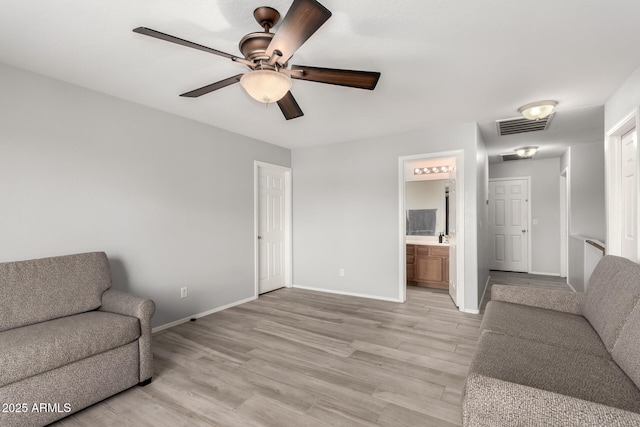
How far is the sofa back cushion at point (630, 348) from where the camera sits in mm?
1321

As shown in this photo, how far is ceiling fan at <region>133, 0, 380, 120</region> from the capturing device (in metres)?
1.32

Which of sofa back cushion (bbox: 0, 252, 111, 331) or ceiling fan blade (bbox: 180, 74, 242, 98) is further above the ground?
ceiling fan blade (bbox: 180, 74, 242, 98)

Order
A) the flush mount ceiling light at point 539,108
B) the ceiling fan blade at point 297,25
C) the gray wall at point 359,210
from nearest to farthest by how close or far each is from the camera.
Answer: the ceiling fan blade at point 297,25, the flush mount ceiling light at point 539,108, the gray wall at point 359,210

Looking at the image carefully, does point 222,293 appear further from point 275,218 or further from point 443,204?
point 443,204

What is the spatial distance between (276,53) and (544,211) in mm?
6529

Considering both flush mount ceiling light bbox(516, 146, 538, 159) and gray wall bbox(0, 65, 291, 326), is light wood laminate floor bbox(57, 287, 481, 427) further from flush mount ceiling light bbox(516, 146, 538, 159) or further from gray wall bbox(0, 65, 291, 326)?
flush mount ceiling light bbox(516, 146, 538, 159)

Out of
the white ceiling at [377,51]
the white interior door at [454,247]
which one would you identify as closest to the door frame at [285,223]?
the white ceiling at [377,51]

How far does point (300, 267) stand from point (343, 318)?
1650mm

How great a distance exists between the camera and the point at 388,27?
183cm

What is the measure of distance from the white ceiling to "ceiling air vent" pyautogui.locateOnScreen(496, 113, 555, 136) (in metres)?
0.24

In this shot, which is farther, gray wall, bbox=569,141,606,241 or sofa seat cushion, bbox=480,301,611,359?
gray wall, bbox=569,141,606,241


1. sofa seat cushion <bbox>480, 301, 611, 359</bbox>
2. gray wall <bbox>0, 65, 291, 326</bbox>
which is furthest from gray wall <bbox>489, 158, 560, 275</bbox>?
gray wall <bbox>0, 65, 291, 326</bbox>

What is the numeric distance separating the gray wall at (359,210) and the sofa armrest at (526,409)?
9.62 feet

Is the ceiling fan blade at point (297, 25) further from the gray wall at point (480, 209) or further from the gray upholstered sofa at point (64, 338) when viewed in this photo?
the gray wall at point (480, 209)
